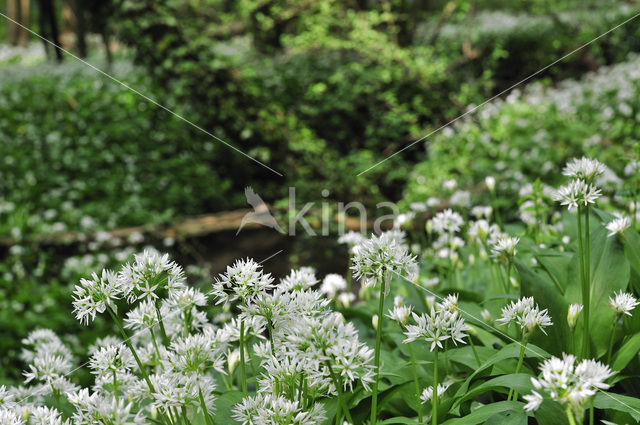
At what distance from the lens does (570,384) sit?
77cm

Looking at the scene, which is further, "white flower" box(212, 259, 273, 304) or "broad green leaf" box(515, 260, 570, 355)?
"broad green leaf" box(515, 260, 570, 355)

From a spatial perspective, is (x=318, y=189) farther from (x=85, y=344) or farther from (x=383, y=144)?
(x=85, y=344)

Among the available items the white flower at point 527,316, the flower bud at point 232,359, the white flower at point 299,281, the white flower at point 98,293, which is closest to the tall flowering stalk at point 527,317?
the white flower at point 527,316

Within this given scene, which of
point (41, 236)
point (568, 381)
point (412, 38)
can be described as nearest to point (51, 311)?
point (41, 236)

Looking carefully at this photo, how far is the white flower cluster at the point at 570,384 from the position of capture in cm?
73

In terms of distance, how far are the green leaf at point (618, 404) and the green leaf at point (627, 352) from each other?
170 mm

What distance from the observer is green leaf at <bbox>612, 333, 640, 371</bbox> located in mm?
1206

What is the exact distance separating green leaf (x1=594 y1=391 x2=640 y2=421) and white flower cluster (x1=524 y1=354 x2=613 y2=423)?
25cm

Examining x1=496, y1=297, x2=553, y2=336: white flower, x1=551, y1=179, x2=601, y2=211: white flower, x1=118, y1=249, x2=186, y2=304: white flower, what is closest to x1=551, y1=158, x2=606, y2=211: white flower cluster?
x1=551, y1=179, x2=601, y2=211: white flower

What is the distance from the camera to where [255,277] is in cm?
96
